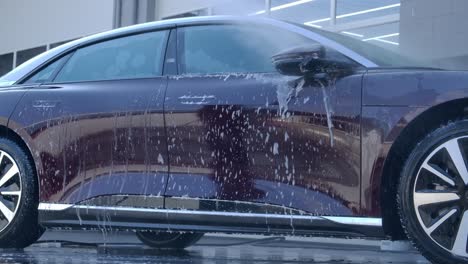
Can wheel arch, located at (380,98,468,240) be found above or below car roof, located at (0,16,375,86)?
below

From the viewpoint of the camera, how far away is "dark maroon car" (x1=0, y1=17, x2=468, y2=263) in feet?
12.5

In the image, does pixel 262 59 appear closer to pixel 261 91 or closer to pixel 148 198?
pixel 261 91

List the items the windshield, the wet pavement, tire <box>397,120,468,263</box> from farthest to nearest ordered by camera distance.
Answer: the wet pavement → the windshield → tire <box>397,120,468,263</box>

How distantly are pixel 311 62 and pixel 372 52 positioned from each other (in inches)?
21.0

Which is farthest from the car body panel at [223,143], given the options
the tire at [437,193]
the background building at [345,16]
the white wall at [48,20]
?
the white wall at [48,20]

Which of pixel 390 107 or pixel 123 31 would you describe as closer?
pixel 390 107

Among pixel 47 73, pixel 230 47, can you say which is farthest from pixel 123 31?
pixel 230 47

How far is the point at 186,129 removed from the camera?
4.30 meters

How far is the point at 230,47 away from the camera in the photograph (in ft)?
14.9

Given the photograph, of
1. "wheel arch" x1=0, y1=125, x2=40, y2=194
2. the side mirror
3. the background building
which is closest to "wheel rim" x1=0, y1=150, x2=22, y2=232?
"wheel arch" x1=0, y1=125, x2=40, y2=194

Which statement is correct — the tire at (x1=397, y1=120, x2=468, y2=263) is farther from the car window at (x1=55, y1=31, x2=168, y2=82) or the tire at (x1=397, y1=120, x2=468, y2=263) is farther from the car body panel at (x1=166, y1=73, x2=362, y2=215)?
the car window at (x1=55, y1=31, x2=168, y2=82)

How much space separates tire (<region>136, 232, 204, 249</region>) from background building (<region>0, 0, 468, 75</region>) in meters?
1.82

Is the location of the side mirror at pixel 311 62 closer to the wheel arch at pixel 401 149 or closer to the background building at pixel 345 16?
the wheel arch at pixel 401 149

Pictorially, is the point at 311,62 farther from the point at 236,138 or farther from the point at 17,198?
the point at 17,198
